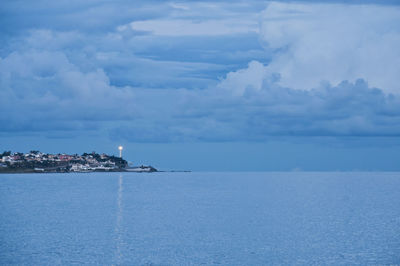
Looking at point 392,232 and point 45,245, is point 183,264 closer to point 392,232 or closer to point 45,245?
point 45,245

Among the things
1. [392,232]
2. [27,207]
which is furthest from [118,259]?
[27,207]

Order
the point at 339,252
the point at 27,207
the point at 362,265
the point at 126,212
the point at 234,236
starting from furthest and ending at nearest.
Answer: the point at 27,207
the point at 126,212
the point at 234,236
the point at 339,252
the point at 362,265

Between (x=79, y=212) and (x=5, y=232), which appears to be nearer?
(x=5, y=232)

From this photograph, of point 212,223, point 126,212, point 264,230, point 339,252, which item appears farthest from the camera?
point 126,212

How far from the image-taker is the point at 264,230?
3263 inches

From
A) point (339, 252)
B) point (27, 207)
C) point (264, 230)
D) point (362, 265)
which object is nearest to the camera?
point (362, 265)

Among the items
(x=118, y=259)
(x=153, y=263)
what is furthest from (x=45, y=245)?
(x=153, y=263)

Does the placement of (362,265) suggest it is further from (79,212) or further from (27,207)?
(27,207)

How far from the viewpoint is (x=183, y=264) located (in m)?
58.2

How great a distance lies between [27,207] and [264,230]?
219ft

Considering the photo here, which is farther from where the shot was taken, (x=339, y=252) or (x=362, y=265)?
(x=339, y=252)

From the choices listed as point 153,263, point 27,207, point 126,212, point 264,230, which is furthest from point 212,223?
point 27,207

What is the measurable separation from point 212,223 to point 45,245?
32532 millimetres

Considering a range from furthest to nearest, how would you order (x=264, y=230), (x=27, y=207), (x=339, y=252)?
(x=27, y=207) → (x=264, y=230) → (x=339, y=252)
